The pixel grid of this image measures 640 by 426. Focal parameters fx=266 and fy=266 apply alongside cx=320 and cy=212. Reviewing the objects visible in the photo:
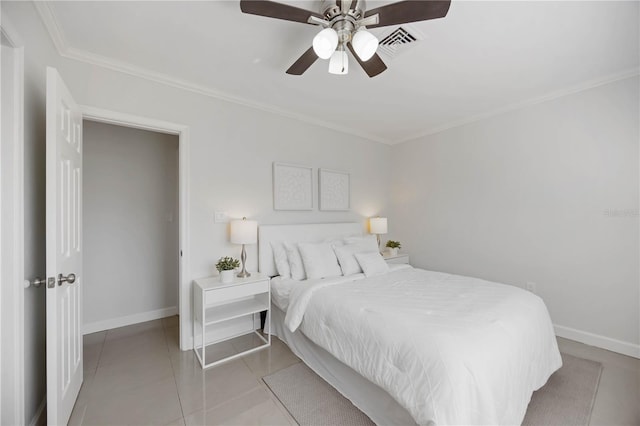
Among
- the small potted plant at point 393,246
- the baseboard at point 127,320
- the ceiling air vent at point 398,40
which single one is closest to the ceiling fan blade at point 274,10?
the ceiling air vent at point 398,40

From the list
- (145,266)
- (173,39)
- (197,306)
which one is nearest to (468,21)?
(173,39)

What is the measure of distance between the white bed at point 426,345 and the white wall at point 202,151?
1.10m

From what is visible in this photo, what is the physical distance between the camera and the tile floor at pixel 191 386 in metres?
1.72

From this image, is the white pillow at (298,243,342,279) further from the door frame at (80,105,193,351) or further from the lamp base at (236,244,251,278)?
the door frame at (80,105,193,351)

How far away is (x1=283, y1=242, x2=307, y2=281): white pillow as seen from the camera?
2850mm

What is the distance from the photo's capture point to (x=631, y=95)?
95.4 inches

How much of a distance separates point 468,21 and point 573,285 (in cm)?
278

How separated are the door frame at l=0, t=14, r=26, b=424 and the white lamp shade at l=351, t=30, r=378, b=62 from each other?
5.57 feet

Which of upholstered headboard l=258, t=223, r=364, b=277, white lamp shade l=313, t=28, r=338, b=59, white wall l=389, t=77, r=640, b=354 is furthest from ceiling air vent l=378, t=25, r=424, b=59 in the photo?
upholstered headboard l=258, t=223, r=364, b=277

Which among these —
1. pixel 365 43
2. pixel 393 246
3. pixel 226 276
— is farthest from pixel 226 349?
pixel 365 43

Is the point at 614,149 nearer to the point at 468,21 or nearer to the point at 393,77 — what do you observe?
the point at 468,21

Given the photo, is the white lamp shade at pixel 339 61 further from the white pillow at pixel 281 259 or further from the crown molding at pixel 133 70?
the white pillow at pixel 281 259

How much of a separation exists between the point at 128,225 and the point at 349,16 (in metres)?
3.29

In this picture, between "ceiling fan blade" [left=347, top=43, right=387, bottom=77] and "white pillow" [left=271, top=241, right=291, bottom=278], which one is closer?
"ceiling fan blade" [left=347, top=43, right=387, bottom=77]
